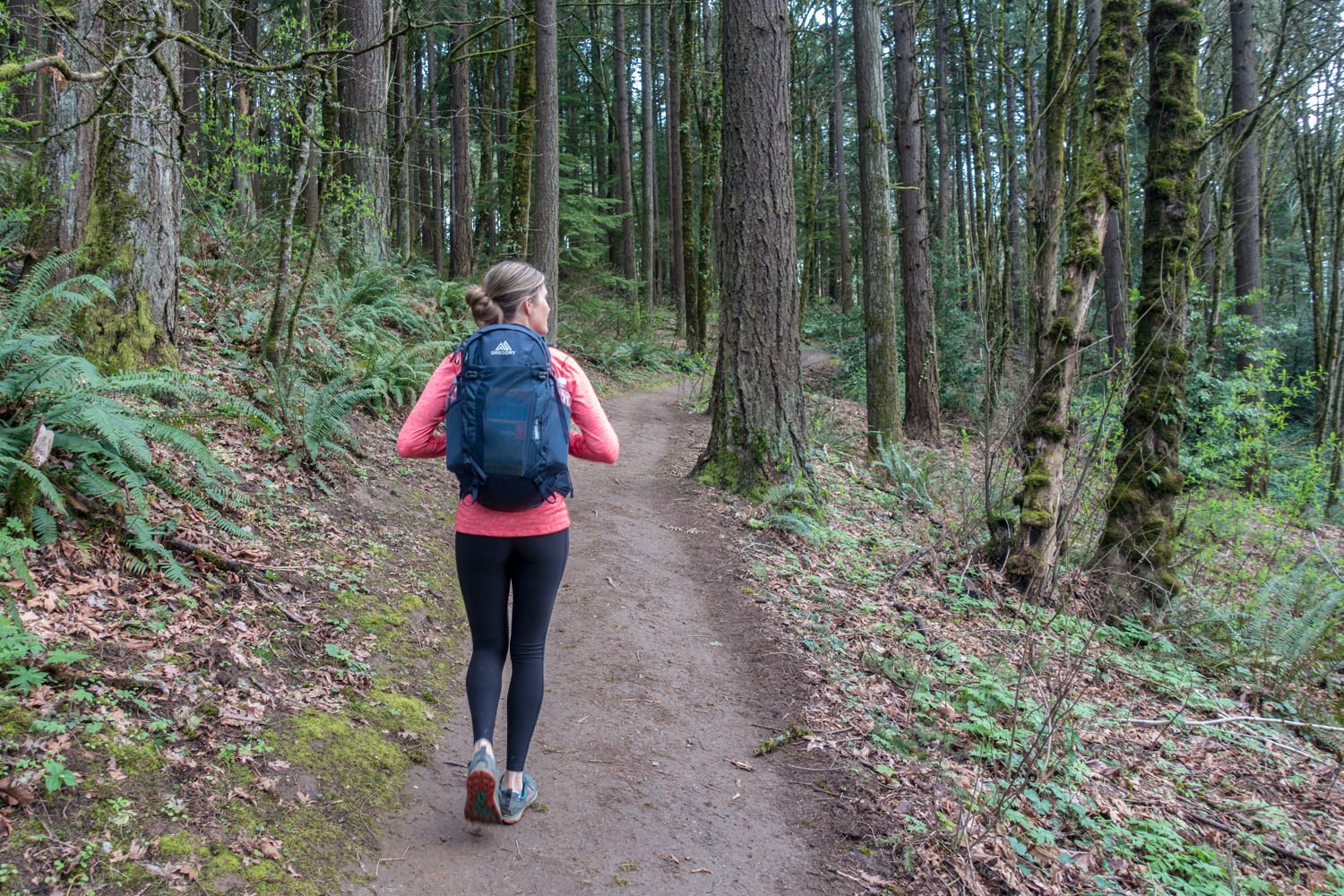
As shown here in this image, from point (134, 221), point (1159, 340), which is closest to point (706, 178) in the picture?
point (1159, 340)

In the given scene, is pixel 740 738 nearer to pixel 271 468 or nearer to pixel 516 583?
pixel 516 583

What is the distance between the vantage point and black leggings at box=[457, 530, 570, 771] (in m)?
3.15

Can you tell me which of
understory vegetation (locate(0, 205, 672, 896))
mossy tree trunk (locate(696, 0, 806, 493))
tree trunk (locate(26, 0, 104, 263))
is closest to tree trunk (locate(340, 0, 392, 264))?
tree trunk (locate(26, 0, 104, 263))

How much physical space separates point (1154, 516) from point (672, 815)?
6.16 meters

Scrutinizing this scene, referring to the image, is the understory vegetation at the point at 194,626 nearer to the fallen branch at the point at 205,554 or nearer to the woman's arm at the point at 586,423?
the fallen branch at the point at 205,554

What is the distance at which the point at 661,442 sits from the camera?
11688mm

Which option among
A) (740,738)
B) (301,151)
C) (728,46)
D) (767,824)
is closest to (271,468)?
(301,151)

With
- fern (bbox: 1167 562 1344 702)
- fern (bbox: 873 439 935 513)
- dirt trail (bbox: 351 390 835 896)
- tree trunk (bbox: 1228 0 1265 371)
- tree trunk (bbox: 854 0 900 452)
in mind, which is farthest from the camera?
tree trunk (bbox: 1228 0 1265 371)

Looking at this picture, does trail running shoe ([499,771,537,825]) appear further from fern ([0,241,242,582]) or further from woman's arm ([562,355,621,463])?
fern ([0,241,242,582])

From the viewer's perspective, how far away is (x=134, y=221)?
5.92 metres

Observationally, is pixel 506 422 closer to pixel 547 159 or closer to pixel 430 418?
pixel 430 418

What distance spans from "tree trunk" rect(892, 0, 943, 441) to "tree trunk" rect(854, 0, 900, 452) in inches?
31.6

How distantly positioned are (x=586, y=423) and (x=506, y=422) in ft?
1.37

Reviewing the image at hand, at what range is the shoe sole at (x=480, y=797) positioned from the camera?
3160 millimetres
